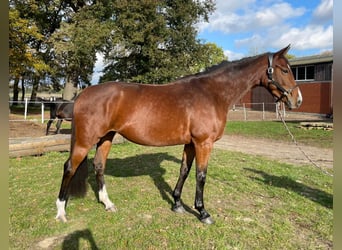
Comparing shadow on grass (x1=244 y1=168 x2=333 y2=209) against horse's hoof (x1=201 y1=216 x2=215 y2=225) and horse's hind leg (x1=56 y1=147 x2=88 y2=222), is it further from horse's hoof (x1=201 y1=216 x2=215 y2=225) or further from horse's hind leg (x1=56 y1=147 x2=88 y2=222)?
horse's hind leg (x1=56 y1=147 x2=88 y2=222)

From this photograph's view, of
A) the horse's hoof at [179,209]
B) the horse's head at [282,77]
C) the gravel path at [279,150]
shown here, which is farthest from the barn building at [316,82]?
the horse's hoof at [179,209]

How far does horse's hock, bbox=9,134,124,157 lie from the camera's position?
265 inches

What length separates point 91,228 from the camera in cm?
333

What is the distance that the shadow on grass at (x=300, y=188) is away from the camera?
423cm

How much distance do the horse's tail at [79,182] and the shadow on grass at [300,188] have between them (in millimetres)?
3178

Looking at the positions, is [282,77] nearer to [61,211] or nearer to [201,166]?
[201,166]

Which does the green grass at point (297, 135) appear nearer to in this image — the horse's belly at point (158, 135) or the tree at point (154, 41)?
the horse's belly at point (158, 135)

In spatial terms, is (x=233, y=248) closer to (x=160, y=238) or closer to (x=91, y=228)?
(x=160, y=238)

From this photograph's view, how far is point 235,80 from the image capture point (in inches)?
150

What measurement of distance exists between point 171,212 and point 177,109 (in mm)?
1426

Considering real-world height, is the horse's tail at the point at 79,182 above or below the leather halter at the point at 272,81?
below

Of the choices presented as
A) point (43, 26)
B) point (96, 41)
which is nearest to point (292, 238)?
point (96, 41)

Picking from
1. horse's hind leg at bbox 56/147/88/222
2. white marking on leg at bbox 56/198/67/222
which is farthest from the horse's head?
white marking on leg at bbox 56/198/67/222

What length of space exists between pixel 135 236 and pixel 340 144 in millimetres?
2331
